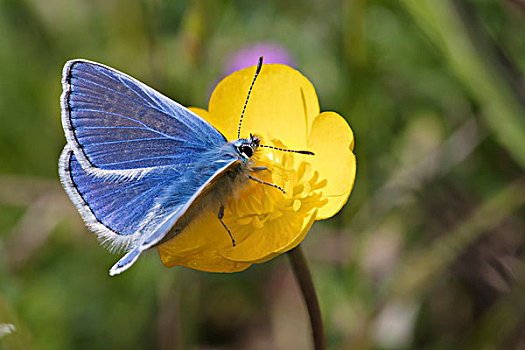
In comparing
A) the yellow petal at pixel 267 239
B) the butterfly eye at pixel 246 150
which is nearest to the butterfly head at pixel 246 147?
the butterfly eye at pixel 246 150

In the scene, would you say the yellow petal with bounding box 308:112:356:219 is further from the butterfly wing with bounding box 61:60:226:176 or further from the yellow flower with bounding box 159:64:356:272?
the butterfly wing with bounding box 61:60:226:176

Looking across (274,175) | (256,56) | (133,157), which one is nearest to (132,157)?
(133,157)

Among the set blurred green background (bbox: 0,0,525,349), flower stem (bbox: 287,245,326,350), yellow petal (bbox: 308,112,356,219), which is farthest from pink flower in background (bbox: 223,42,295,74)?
flower stem (bbox: 287,245,326,350)

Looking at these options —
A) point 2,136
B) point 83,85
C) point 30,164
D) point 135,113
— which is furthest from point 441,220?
point 2,136

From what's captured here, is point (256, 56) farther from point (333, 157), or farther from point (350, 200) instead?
point (333, 157)

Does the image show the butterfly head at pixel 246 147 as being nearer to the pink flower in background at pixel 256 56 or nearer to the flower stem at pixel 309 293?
the flower stem at pixel 309 293

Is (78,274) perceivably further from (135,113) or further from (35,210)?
(135,113)
